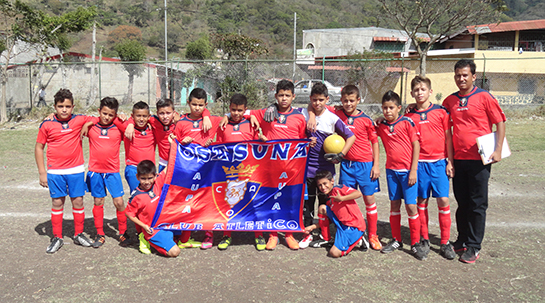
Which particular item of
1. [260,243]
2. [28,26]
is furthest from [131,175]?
[28,26]

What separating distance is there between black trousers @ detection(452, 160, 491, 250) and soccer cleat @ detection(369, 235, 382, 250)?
0.97 m

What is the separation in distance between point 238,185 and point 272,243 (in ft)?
2.70

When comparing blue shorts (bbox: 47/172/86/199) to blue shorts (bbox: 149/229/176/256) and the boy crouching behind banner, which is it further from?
the boy crouching behind banner

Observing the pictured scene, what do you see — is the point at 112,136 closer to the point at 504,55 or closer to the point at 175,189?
the point at 175,189

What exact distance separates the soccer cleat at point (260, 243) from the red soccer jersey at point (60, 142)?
2.34 meters

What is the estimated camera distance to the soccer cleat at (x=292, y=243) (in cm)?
497

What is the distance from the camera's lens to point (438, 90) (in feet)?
79.4

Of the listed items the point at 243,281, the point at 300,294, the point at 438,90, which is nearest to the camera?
the point at 300,294

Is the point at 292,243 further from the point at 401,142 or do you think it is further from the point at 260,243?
the point at 401,142

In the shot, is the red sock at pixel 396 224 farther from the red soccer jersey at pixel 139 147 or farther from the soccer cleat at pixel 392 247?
the red soccer jersey at pixel 139 147

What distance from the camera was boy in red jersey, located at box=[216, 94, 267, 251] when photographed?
5.11 metres

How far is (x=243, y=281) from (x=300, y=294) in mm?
606

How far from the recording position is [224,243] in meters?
4.96

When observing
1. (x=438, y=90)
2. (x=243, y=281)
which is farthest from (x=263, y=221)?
(x=438, y=90)
